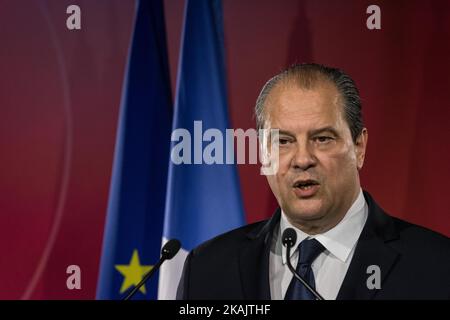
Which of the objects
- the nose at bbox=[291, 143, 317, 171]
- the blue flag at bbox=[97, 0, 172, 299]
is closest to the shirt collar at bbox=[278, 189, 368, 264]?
the nose at bbox=[291, 143, 317, 171]

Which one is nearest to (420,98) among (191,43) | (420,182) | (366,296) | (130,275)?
(420,182)

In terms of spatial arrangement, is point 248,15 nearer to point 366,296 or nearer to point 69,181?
point 69,181

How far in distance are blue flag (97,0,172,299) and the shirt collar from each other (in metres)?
0.75

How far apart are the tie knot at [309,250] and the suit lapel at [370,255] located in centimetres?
11

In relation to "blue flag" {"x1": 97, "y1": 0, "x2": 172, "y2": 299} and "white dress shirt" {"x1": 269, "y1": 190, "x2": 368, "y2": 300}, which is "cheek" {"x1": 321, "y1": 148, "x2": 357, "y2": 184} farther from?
"blue flag" {"x1": 97, "y1": 0, "x2": 172, "y2": 299}

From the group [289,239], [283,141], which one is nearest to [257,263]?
[289,239]

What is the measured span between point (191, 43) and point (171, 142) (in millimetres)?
388

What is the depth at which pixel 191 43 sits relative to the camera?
2.65 metres

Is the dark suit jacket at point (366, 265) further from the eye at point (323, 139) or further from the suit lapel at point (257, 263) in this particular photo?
the eye at point (323, 139)

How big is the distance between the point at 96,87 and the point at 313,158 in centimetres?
113

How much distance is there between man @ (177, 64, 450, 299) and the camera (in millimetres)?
1897

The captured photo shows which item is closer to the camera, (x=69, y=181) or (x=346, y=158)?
(x=346, y=158)

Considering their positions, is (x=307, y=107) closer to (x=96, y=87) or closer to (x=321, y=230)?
(x=321, y=230)

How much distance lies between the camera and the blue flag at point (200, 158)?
259 cm
